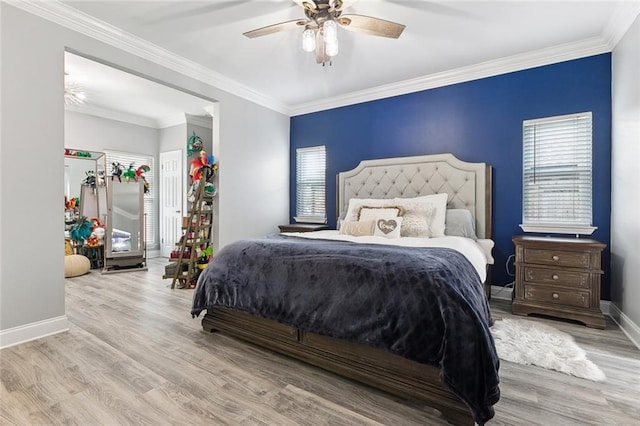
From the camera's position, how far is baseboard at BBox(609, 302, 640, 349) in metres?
2.36

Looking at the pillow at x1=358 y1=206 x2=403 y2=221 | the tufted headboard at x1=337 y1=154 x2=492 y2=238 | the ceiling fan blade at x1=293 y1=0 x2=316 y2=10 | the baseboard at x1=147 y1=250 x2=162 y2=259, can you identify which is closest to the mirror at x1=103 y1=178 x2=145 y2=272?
the baseboard at x1=147 y1=250 x2=162 y2=259

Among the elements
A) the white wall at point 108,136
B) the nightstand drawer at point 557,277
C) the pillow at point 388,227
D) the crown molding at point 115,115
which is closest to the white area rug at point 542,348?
the nightstand drawer at point 557,277

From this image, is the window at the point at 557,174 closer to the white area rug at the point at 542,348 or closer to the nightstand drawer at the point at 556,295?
the nightstand drawer at the point at 556,295

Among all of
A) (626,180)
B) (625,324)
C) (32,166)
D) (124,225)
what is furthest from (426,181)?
(124,225)

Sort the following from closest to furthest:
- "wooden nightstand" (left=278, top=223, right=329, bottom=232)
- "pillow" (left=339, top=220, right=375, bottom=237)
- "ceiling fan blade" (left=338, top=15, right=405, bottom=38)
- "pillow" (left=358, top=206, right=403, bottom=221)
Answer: "ceiling fan blade" (left=338, top=15, right=405, bottom=38), "pillow" (left=339, top=220, right=375, bottom=237), "pillow" (left=358, top=206, right=403, bottom=221), "wooden nightstand" (left=278, top=223, right=329, bottom=232)

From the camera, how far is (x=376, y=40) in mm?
3113

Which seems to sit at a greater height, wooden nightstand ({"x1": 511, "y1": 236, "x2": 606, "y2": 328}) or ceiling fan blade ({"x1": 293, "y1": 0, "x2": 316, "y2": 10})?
ceiling fan blade ({"x1": 293, "y1": 0, "x2": 316, "y2": 10})

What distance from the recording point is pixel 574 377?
1.90m

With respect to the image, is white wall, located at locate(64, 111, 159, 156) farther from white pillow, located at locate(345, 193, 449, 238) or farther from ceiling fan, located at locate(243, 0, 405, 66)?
white pillow, located at locate(345, 193, 449, 238)

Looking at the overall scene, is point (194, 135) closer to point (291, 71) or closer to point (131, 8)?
point (291, 71)

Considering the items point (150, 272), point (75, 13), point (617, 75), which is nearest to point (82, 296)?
point (150, 272)

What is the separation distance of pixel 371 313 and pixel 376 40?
8.82ft

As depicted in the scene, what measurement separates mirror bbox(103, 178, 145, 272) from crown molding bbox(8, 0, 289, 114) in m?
2.77

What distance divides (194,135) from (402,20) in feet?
14.5
